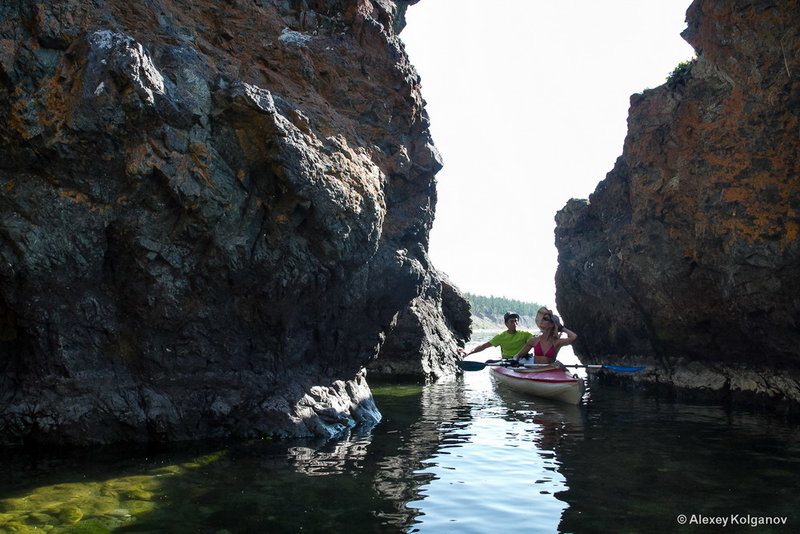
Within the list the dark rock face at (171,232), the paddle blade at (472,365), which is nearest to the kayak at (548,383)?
the paddle blade at (472,365)

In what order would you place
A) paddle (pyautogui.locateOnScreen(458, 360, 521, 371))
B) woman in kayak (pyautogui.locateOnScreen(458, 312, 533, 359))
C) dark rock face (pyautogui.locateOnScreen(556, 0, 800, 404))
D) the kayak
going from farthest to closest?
woman in kayak (pyautogui.locateOnScreen(458, 312, 533, 359)), paddle (pyautogui.locateOnScreen(458, 360, 521, 371)), the kayak, dark rock face (pyautogui.locateOnScreen(556, 0, 800, 404))

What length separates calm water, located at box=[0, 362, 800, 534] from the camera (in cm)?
595

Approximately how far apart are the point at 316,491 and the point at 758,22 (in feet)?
47.7

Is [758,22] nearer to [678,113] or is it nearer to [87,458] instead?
[678,113]

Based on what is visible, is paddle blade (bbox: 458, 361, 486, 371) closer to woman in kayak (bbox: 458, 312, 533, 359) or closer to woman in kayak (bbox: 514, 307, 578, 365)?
woman in kayak (bbox: 514, 307, 578, 365)

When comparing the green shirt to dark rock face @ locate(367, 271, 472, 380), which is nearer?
the green shirt

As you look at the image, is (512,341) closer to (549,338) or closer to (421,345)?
(549,338)

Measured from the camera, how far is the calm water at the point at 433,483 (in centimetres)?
595

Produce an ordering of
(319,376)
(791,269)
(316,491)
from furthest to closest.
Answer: (791,269), (319,376), (316,491)

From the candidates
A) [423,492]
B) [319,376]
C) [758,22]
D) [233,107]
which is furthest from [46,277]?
[758,22]

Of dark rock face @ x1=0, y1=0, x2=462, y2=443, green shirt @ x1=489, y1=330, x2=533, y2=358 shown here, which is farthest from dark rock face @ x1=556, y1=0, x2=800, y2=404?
dark rock face @ x1=0, y1=0, x2=462, y2=443

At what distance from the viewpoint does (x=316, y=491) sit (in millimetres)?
7043

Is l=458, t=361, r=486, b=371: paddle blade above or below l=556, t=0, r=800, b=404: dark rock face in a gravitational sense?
below

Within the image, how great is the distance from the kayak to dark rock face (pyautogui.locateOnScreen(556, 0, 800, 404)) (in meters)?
4.14
